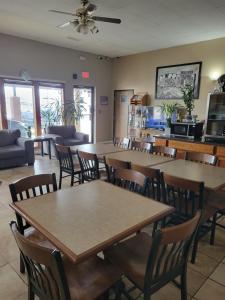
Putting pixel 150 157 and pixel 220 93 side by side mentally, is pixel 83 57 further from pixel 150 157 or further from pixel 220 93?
pixel 150 157

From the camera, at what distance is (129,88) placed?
7.72 metres

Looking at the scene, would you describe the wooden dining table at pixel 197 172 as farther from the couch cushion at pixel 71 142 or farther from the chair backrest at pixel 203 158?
the couch cushion at pixel 71 142

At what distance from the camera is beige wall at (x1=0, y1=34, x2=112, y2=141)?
5.80 metres

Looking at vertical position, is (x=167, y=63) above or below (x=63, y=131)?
above

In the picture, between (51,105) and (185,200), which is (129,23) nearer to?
(51,105)

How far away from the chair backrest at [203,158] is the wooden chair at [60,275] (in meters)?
2.04

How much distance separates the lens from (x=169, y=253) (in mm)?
1323

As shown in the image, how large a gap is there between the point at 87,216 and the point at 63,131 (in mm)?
5478

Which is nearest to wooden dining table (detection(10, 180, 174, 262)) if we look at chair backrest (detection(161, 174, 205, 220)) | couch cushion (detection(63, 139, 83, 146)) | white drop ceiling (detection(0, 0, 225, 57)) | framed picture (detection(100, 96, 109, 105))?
chair backrest (detection(161, 174, 205, 220))

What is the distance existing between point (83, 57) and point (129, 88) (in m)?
1.84

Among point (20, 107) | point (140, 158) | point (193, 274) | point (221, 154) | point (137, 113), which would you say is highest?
point (20, 107)

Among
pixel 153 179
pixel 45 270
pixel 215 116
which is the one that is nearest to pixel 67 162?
pixel 153 179

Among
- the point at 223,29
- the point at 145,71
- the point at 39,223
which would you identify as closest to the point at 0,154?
the point at 39,223

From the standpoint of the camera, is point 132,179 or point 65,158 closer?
point 132,179
